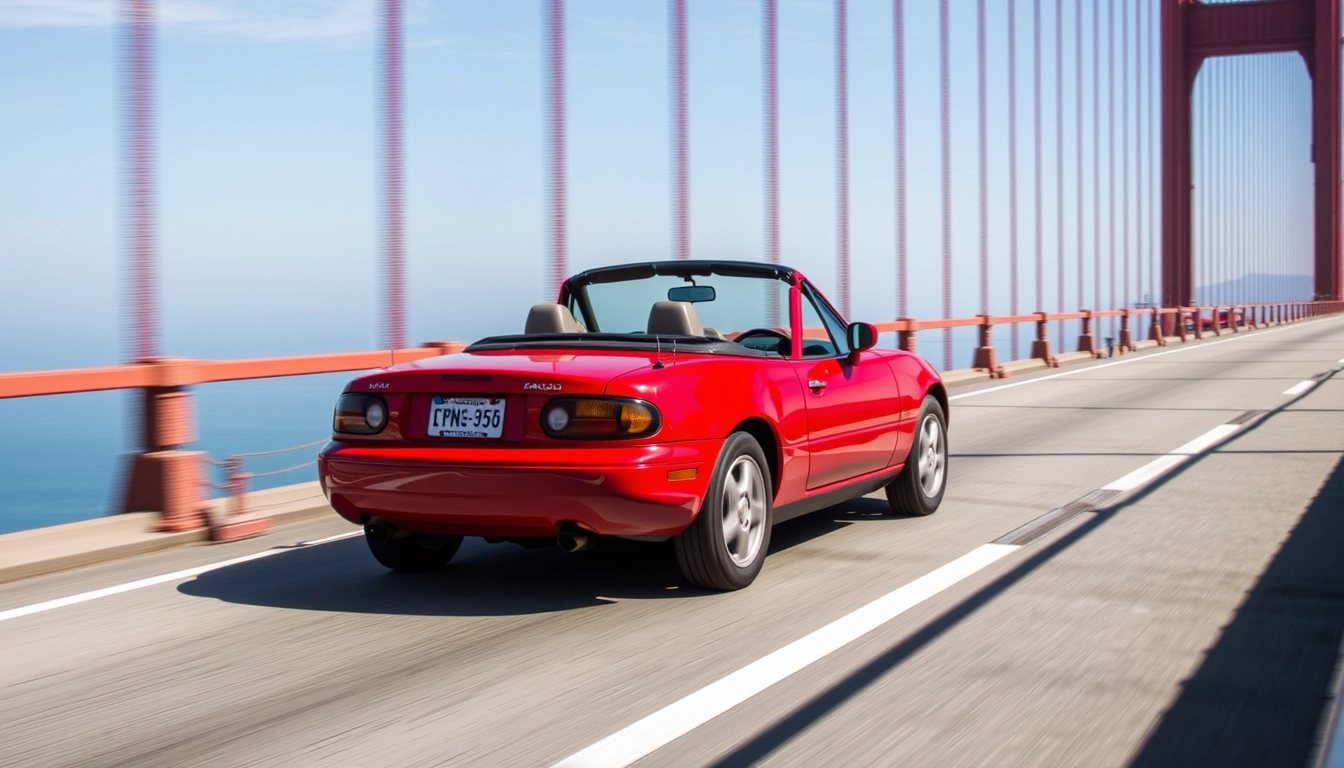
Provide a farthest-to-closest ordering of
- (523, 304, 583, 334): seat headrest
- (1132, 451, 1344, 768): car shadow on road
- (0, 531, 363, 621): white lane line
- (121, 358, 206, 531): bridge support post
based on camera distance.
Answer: (121, 358, 206, 531): bridge support post → (523, 304, 583, 334): seat headrest → (0, 531, 363, 621): white lane line → (1132, 451, 1344, 768): car shadow on road

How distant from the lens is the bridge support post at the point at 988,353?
2131 centimetres

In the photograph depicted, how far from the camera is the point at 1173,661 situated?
4332 millimetres

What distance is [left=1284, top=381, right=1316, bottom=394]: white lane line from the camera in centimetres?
1766

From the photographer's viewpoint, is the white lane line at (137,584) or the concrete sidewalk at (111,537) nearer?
the white lane line at (137,584)

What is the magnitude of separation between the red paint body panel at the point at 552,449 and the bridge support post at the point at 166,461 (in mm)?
2017

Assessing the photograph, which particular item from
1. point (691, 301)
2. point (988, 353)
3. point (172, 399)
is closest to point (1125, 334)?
point (988, 353)

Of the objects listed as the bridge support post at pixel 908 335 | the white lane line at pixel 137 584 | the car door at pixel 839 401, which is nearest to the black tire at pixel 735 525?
the car door at pixel 839 401

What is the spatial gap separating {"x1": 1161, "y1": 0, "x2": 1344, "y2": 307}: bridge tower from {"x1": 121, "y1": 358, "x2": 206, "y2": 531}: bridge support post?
58.0 meters

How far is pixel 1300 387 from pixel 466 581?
1557cm

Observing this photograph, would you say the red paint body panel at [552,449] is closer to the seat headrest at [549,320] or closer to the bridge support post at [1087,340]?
the seat headrest at [549,320]

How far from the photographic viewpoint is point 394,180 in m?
10.8

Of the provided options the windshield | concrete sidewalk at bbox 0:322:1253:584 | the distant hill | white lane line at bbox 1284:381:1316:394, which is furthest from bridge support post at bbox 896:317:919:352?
the distant hill

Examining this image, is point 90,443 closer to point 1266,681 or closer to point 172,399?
point 172,399

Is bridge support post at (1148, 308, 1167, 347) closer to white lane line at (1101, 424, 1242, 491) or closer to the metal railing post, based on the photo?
the metal railing post
